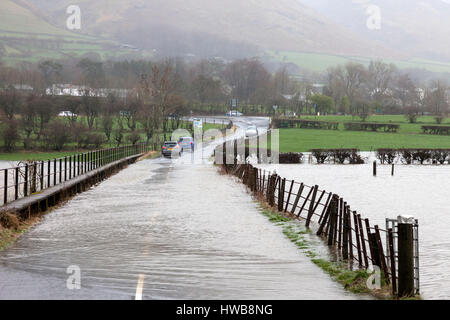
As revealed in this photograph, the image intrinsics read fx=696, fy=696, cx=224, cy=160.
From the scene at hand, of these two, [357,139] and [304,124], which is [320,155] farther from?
[304,124]

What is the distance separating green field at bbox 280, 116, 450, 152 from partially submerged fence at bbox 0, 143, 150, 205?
82.9 feet

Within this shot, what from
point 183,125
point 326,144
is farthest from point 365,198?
point 183,125

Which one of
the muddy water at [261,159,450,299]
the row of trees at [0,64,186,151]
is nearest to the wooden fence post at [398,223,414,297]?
the muddy water at [261,159,450,299]

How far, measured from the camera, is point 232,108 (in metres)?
197

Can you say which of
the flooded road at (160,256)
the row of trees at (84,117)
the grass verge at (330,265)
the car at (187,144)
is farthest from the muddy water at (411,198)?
the row of trees at (84,117)

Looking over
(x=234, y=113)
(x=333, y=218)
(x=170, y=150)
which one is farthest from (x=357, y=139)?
(x=333, y=218)

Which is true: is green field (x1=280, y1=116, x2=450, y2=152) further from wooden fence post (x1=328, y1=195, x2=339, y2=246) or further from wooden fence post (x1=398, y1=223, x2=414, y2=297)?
wooden fence post (x1=398, y1=223, x2=414, y2=297)

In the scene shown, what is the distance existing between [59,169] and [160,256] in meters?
22.6

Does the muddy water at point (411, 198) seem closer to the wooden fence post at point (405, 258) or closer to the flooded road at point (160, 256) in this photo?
the wooden fence post at point (405, 258)

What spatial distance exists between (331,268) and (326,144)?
3332 inches

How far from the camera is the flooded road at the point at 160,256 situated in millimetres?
12031

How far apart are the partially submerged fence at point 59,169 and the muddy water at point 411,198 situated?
13205 mm

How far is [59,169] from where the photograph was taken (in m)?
36.9

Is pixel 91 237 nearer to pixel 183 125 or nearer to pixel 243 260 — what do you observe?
pixel 243 260
